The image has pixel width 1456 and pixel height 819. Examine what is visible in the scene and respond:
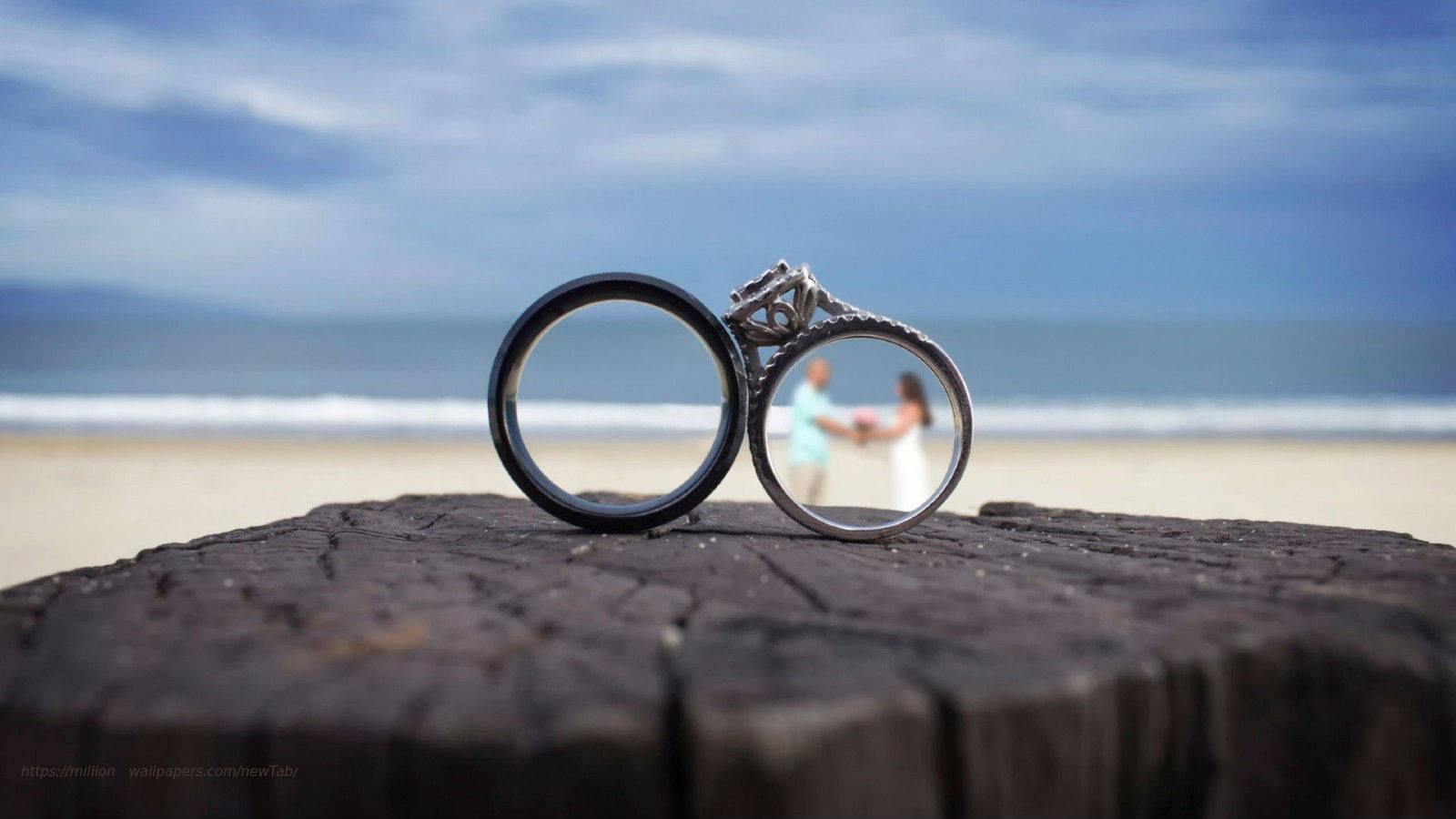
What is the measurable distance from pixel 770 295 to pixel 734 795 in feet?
5.56

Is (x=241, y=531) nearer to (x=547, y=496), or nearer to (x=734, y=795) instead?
(x=547, y=496)

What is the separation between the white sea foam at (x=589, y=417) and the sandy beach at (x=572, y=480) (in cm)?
126

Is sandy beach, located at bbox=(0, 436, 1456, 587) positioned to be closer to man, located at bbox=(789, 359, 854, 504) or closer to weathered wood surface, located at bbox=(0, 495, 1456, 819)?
man, located at bbox=(789, 359, 854, 504)

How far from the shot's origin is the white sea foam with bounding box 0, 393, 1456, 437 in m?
17.6

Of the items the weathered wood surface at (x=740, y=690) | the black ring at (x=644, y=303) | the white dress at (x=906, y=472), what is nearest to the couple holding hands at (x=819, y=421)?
the black ring at (x=644, y=303)

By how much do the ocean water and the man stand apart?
4.34 meters

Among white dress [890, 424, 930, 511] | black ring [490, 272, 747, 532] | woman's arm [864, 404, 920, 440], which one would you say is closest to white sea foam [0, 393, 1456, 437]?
white dress [890, 424, 930, 511]

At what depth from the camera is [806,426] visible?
373 cm

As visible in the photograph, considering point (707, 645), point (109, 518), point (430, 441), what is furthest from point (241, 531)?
point (430, 441)

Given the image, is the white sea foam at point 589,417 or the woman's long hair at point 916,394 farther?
the white sea foam at point 589,417

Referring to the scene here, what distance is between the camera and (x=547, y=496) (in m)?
2.87

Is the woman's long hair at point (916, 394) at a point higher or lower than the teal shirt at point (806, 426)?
higher

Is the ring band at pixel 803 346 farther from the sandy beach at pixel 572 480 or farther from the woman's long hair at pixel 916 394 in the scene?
the sandy beach at pixel 572 480

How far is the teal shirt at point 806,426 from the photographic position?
328cm
